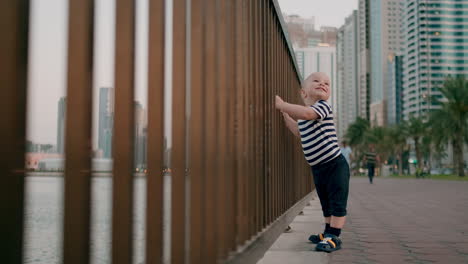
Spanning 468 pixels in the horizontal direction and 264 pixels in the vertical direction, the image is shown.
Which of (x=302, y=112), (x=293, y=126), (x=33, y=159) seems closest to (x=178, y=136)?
(x=33, y=159)

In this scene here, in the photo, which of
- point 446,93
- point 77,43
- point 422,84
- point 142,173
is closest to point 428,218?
point 142,173

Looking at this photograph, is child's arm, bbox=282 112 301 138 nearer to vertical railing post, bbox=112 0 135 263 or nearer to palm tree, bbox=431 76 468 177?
vertical railing post, bbox=112 0 135 263

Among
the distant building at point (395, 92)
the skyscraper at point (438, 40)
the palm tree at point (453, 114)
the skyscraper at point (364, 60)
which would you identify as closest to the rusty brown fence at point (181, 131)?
the palm tree at point (453, 114)

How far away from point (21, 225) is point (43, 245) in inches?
155

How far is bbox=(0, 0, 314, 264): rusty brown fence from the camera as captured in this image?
989 millimetres

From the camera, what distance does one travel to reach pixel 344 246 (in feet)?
13.1

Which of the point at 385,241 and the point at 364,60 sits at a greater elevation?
the point at 364,60

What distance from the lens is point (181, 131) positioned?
184 cm

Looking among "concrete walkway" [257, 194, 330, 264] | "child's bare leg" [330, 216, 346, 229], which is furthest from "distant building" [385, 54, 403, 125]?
"child's bare leg" [330, 216, 346, 229]

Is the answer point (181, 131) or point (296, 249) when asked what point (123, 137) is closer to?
point (181, 131)

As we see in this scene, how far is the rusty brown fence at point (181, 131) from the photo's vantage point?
0.99 meters

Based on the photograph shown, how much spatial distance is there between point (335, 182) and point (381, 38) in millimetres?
180140

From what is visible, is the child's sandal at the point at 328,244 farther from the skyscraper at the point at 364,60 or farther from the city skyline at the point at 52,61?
the skyscraper at the point at 364,60

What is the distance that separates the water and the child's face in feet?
5.16
